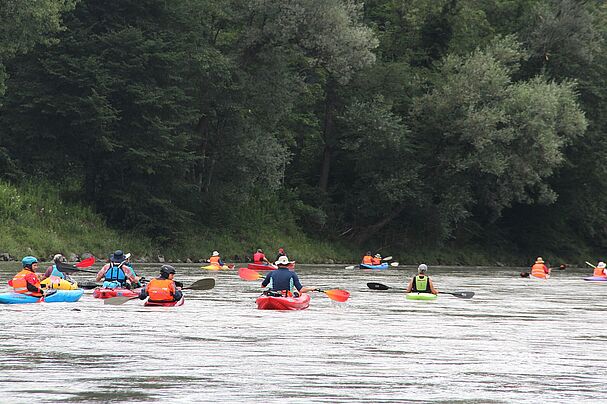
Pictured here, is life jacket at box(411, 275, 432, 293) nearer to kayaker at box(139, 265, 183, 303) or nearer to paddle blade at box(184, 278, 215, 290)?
paddle blade at box(184, 278, 215, 290)

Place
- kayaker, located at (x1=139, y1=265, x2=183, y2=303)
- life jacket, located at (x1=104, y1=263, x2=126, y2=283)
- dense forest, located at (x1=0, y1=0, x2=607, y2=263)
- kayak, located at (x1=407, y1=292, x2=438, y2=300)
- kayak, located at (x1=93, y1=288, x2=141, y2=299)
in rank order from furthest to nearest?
dense forest, located at (x1=0, y1=0, x2=607, y2=263), kayak, located at (x1=407, y1=292, x2=438, y2=300), life jacket, located at (x1=104, y1=263, x2=126, y2=283), kayak, located at (x1=93, y1=288, x2=141, y2=299), kayaker, located at (x1=139, y1=265, x2=183, y2=303)

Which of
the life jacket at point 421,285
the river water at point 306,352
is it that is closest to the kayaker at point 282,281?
the river water at point 306,352

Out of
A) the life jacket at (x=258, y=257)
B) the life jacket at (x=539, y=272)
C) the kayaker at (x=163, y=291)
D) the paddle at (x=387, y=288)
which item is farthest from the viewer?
the life jacket at (x=539, y=272)

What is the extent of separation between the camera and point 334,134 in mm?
68188

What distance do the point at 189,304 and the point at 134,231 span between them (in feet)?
81.1

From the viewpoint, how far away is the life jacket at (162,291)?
29188 millimetres

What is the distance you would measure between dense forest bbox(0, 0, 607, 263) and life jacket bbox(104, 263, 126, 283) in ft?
63.9

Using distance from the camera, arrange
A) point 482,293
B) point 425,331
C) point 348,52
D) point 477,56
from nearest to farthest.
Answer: point 425,331 → point 482,293 → point 348,52 → point 477,56

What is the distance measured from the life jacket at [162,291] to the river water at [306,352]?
0.26m

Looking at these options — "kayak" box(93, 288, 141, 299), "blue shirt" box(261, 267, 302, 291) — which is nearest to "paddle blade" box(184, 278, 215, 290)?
"kayak" box(93, 288, 141, 299)

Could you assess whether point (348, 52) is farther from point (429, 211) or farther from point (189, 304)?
point (189, 304)

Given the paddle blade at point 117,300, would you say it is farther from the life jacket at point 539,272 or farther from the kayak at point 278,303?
the life jacket at point 539,272

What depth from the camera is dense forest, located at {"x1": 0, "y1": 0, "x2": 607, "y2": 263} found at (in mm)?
54906

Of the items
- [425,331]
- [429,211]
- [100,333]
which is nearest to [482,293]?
[425,331]
